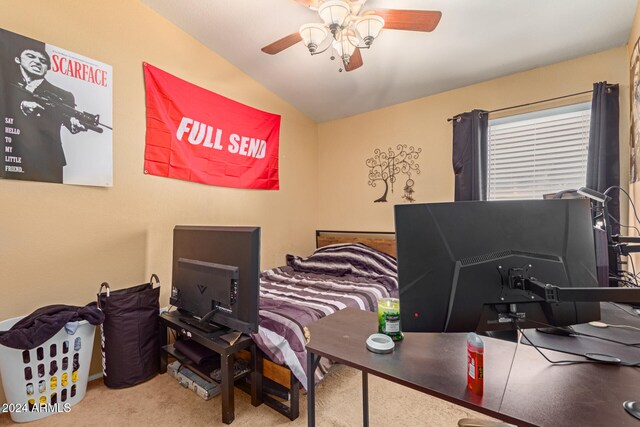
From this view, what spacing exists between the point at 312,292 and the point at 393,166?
6.07 feet

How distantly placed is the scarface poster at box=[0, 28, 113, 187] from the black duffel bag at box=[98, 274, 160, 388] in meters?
0.86

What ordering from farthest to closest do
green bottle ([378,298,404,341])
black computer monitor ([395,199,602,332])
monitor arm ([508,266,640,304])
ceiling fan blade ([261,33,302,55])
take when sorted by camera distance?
ceiling fan blade ([261,33,302,55]) < green bottle ([378,298,404,341]) < black computer monitor ([395,199,602,332]) < monitor arm ([508,266,640,304])

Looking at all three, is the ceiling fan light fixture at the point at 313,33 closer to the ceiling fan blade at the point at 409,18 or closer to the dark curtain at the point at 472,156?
the ceiling fan blade at the point at 409,18

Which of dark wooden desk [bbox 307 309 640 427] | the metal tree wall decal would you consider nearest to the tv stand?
dark wooden desk [bbox 307 309 640 427]

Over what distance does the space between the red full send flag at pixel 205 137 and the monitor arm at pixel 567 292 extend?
8.67 ft

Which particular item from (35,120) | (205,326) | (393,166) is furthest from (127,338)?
(393,166)

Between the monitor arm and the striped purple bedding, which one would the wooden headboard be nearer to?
the striped purple bedding

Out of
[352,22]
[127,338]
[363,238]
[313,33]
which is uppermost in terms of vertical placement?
[352,22]

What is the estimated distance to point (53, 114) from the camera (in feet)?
6.57

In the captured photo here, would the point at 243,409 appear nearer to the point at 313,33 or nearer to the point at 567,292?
the point at 567,292

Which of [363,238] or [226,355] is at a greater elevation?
[363,238]

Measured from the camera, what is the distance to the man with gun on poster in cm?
185

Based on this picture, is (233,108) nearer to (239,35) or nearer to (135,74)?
(239,35)

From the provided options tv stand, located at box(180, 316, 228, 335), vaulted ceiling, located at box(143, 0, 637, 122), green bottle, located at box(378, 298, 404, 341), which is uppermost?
vaulted ceiling, located at box(143, 0, 637, 122)
